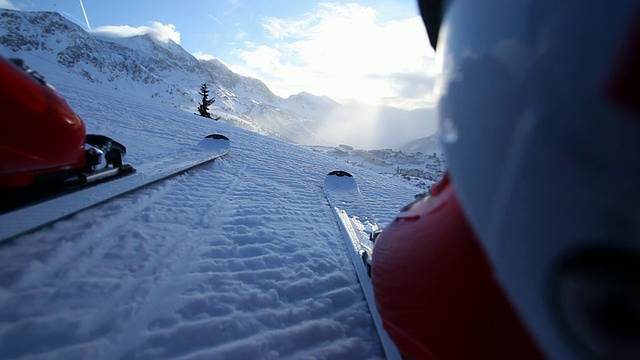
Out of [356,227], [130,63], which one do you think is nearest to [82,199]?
[356,227]

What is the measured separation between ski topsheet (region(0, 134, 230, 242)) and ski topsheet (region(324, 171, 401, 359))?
2326 mm

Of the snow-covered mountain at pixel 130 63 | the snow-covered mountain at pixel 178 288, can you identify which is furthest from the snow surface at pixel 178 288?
the snow-covered mountain at pixel 130 63

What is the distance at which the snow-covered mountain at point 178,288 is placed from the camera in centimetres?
140

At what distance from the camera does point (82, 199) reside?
2449 millimetres

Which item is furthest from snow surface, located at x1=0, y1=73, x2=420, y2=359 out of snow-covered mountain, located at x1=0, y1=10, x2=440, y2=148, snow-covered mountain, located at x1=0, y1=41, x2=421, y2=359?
snow-covered mountain, located at x1=0, y1=10, x2=440, y2=148

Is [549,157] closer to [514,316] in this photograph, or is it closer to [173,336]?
[514,316]

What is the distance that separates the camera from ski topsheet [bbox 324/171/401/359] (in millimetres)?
1775

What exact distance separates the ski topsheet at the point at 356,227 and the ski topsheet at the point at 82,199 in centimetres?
233

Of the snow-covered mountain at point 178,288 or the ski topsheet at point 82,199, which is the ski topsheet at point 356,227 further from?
the ski topsheet at point 82,199

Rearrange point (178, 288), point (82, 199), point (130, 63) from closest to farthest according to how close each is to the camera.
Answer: point (178, 288) → point (82, 199) → point (130, 63)

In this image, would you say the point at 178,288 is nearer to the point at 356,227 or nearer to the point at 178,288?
the point at 178,288

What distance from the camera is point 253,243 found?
100 inches

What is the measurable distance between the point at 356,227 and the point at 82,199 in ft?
8.72

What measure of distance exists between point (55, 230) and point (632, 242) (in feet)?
9.56
